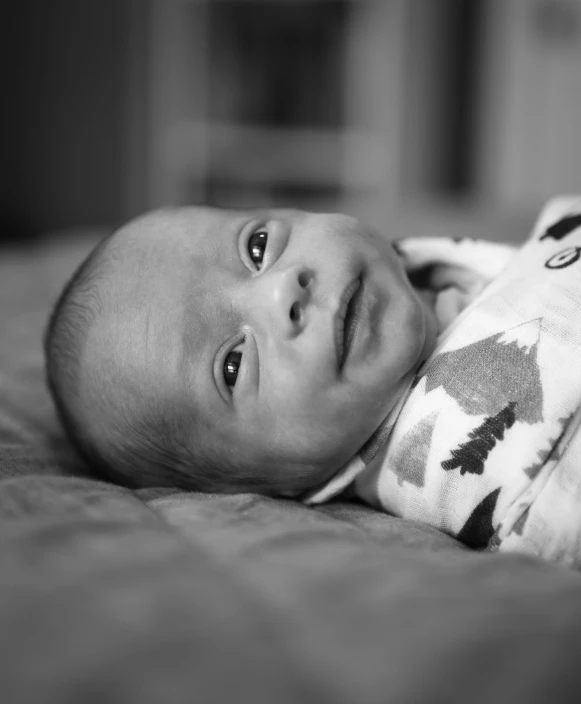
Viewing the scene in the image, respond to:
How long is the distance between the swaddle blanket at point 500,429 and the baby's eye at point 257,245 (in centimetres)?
23

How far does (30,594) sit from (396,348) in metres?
0.48

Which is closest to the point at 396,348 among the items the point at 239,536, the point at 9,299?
the point at 239,536

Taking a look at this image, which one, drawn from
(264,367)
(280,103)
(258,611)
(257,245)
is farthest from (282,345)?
(280,103)

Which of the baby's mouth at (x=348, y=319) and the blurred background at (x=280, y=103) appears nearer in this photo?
the baby's mouth at (x=348, y=319)

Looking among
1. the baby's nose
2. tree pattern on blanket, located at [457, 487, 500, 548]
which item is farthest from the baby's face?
tree pattern on blanket, located at [457, 487, 500, 548]

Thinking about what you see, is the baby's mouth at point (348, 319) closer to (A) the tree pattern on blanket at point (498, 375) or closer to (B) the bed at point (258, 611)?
(A) the tree pattern on blanket at point (498, 375)

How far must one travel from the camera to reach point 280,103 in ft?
12.5

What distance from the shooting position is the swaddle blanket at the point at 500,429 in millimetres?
717

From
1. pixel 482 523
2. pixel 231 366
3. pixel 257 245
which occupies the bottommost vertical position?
pixel 482 523

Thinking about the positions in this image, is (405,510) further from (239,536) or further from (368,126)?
(368,126)

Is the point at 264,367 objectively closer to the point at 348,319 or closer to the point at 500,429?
the point at 348,319

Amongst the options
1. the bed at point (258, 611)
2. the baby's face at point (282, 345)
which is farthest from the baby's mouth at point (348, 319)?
the bed at point (258, 611)

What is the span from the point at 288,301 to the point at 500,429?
257 mm

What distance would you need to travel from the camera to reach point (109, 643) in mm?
420
